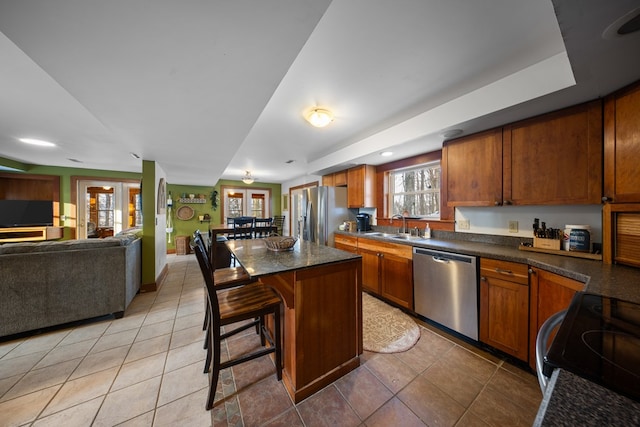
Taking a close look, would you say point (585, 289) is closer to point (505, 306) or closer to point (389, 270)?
point (505, 306)

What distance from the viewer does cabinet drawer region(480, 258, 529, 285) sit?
1635mm

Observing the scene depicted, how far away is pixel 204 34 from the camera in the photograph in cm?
99

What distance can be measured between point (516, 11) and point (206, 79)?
68.6 inches

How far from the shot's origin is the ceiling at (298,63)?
2.97 feet

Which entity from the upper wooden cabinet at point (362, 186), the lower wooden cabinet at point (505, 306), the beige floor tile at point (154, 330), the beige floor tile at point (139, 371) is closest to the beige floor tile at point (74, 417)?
the beige floor tile at point (139, 371)

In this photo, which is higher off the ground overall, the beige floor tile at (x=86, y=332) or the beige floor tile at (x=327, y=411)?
the beige floor tile at (x=86, y=332)

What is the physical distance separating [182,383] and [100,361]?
0.84m

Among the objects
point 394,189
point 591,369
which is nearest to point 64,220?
point 394,189

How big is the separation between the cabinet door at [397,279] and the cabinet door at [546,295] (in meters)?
0.98

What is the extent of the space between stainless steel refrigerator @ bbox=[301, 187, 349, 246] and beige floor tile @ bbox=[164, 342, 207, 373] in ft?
7.63

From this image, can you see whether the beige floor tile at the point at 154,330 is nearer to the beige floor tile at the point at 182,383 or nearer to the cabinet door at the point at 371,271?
A: the beige floor tile at the point at 182,383

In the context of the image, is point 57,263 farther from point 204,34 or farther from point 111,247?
point 204,34

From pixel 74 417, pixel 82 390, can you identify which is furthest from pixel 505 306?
pixel 82 390

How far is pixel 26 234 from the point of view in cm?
440
